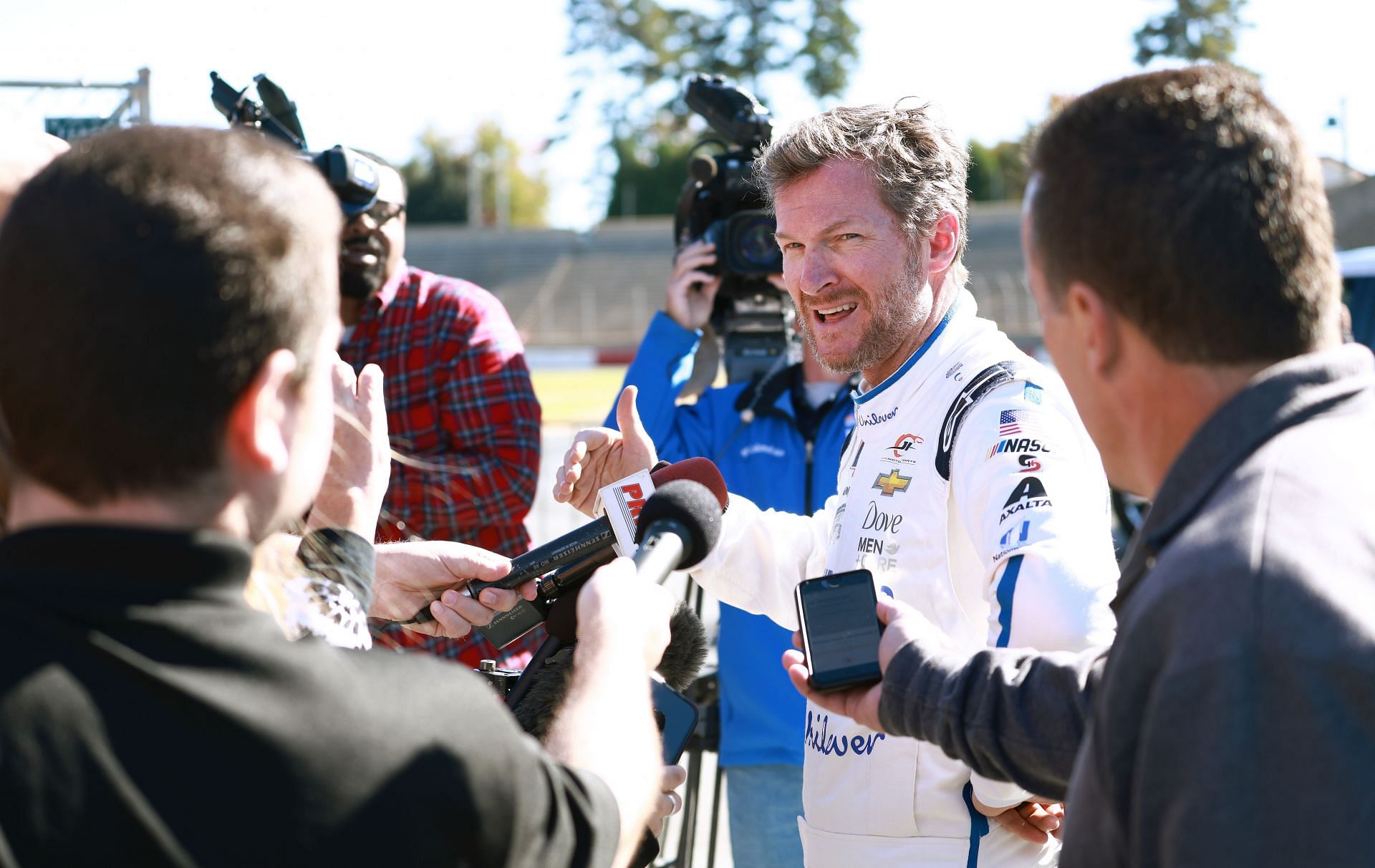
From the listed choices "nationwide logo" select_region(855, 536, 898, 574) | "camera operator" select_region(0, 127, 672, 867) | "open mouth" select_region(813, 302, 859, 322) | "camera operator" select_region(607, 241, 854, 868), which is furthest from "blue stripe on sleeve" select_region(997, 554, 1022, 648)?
"camera operator" select_region(607, 241, 854, 868)

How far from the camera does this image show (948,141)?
2662 mm

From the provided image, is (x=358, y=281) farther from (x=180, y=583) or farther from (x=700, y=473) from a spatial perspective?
(x=180, y=583)

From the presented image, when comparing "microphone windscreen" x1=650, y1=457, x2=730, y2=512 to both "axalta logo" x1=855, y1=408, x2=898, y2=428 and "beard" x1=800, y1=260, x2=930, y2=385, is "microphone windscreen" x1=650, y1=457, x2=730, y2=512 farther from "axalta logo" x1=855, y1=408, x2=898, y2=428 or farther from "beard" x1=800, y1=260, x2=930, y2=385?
"beard" x1=800, y1=260, x2=930, y2=385

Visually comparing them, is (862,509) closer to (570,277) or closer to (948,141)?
(948,141)

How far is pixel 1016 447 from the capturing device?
2066 mm

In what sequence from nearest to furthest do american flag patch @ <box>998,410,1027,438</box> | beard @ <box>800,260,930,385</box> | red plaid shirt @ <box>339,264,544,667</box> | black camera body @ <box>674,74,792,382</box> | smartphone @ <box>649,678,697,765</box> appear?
smartphone @ <box>649,678,697,765</box>
american flag patch @ <box>998,410,1027,438</box>
beard @ <box>800,260,930,385</box>
red plaid shirt @ <box>339,264,544,667</box>
black camera body @ <box>674,74,792,382</box>

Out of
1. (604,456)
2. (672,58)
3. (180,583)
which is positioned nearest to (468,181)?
(672,58)

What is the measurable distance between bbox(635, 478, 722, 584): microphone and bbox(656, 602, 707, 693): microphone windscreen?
39 cm

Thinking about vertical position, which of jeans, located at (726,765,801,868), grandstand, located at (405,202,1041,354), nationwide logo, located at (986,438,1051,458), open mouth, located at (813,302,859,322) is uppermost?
open mouth, located at (813,302,859,322)

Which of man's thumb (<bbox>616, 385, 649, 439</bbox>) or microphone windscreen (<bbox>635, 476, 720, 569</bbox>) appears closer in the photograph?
microphone windscreen (<bbox>635, 476, 720, 569</bbox>)

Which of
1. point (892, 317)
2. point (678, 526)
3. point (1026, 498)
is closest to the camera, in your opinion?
point (678, 526)

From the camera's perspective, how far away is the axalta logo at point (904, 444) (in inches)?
91.0

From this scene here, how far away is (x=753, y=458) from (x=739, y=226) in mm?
799

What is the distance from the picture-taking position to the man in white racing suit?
6.56ft
